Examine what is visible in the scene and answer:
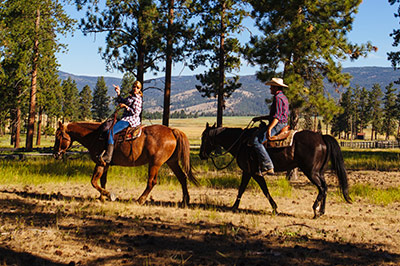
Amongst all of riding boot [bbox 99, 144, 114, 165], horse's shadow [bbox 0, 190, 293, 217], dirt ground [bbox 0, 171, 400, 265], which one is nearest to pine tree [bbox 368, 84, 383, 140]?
dirt ground [bbox 0, 171, 400, 265]

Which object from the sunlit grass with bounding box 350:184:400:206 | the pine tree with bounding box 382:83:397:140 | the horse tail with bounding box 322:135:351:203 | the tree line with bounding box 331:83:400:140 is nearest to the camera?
the horse tail with bounding box 322:135:351:203

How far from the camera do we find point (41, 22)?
34000 millimetres

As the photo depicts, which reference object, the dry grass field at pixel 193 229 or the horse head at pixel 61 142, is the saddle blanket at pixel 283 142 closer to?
the dry grass field at pixel 193 229

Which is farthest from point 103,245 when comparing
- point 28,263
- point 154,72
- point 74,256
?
point 154,72

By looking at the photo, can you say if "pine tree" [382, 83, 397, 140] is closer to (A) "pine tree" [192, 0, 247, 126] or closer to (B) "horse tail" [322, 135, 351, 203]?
(A) "pine tree" [192, 0, 247, 126]

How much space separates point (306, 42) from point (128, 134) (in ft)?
32.5

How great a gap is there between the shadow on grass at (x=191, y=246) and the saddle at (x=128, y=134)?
2660mm

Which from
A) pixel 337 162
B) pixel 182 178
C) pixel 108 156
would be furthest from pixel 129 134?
pixel 337 162

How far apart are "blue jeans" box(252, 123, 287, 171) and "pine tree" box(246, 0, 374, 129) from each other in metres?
7.82

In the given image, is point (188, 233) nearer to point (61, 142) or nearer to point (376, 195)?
point (61, 142)

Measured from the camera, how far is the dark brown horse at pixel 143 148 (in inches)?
398

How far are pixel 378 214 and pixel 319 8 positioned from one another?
10371 millimetres

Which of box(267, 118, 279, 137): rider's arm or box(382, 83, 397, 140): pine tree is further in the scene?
box(382, 83, 397, 140): pine tree

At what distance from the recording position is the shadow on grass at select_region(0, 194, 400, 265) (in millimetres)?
5582
